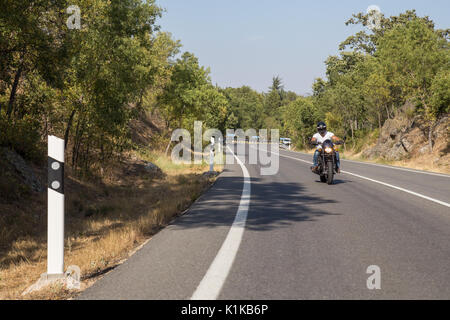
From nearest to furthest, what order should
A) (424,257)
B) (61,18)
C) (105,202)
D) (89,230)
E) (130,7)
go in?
(424,257), (89,230), (61,18), (105,202), (130,7)

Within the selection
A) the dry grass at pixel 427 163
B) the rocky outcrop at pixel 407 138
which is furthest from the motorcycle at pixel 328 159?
the rocky outcrop at pixel 407 138

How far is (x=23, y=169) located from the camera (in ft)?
33.7

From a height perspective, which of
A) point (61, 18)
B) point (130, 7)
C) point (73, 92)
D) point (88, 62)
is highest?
point (130, 7)

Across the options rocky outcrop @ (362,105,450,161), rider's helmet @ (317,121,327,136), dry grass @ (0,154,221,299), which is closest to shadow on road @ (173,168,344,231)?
dry grass @ (0,154,221,299)

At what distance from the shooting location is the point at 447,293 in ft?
11.5

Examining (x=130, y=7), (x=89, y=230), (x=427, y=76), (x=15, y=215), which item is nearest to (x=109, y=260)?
(x=89, y=230)

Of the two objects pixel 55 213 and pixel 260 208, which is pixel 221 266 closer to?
pixel 55 213

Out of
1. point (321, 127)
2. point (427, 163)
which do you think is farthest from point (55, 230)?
point (427, 163)

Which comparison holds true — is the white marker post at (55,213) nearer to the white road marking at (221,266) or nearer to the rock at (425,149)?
the white road marking at (221,266)

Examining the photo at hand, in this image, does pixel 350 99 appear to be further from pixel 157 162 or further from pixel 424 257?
pixel 424 257

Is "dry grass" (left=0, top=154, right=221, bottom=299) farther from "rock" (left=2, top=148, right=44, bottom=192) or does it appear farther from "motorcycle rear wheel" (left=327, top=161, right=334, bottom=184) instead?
"motorcycle rear wheel" (left=327, top=161, right=334, bottom=184)

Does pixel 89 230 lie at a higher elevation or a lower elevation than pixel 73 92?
lower

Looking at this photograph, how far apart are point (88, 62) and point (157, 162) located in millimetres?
11891

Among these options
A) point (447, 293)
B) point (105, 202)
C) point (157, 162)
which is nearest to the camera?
point (447, 293)
